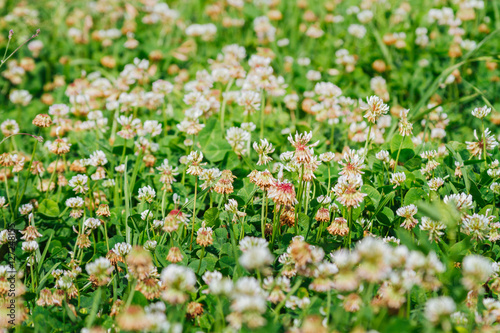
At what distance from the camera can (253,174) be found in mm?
1765

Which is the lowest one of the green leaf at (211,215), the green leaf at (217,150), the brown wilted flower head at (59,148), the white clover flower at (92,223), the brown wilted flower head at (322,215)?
the white clover flower at (92,223)

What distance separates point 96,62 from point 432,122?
254cm

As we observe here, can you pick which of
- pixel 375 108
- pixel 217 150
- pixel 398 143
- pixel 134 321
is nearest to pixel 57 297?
pixel 134 321

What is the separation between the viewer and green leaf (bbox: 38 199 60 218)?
85.7 inches

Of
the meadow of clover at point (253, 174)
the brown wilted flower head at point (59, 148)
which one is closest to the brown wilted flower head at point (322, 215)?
the meadow of clover at point (253, 174)

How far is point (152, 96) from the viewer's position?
282cm

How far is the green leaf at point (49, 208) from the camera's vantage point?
2176 millimetres

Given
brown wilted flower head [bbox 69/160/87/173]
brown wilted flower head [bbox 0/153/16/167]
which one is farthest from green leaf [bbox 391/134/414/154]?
brown wilted flower head [bbox 0/153/16/167]

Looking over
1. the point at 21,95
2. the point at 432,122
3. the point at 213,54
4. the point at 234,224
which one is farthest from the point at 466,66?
the point at 21,95

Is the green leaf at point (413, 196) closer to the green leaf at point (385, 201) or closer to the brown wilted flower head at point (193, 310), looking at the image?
the green leaf at point (385, 201)

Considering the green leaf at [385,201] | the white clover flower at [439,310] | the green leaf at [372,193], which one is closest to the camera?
the white clover flower at [439,310]

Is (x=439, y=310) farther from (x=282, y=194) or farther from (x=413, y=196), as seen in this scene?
(x=413, y=196)

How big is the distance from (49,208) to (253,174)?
100cm

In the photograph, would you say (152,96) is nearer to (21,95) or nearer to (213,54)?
(21,95)
